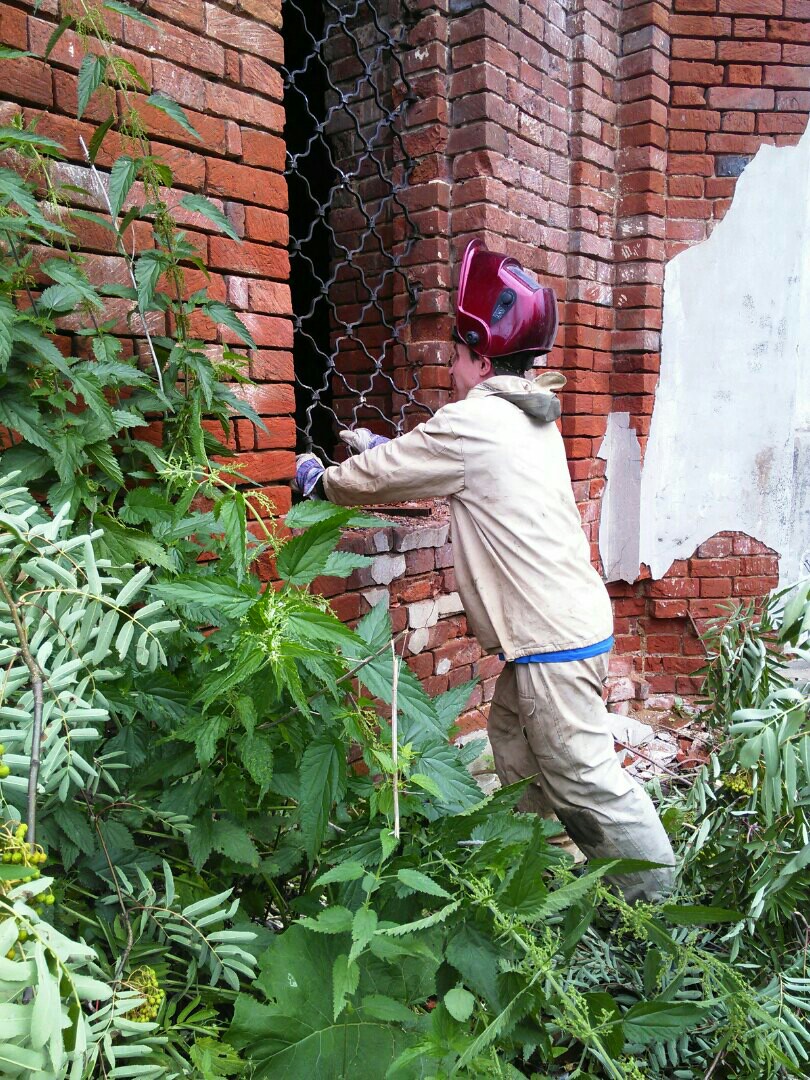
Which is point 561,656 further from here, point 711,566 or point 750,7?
point 750,7

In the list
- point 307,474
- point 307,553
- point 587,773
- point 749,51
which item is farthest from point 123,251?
point 749,51

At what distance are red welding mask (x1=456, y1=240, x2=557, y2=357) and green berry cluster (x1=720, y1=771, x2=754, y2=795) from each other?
143 cm

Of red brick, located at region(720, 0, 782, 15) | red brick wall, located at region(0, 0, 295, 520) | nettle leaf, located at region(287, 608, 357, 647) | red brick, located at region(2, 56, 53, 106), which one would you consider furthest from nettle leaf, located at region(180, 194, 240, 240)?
red brick, located at region(720, 0, 782, 15)

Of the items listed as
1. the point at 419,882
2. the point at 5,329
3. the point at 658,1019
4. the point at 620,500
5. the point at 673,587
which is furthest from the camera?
the point at 673,587

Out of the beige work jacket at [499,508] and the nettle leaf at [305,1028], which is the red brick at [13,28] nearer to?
the beige work jacket at [499,508]

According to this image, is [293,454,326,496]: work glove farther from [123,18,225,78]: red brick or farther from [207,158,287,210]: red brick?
[123,18,225,78]: red brick

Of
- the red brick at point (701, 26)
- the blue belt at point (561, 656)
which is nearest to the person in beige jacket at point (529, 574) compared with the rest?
the blue belt at point (561, 656)

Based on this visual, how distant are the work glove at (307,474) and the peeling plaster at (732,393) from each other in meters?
2.04

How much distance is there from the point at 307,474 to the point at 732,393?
2.67m

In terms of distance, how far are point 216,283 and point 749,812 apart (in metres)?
1.89

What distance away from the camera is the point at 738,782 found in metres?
1.95

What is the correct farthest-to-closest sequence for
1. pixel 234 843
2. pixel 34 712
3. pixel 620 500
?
1. pixel 620 500
2. pixel 234 843
3. pixel 34 712

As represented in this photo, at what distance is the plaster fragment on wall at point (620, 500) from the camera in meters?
4.01

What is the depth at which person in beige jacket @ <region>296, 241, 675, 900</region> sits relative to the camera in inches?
90.4
